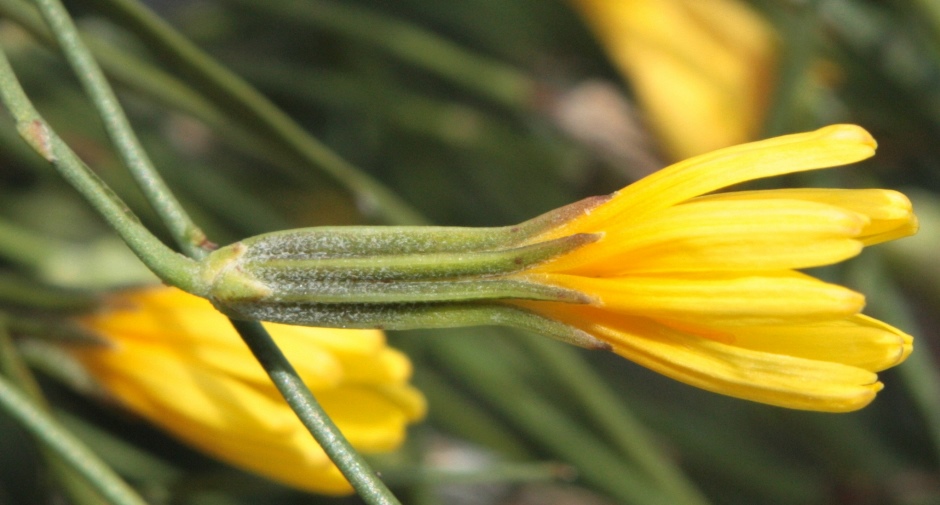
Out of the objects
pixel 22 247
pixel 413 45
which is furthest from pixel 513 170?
pixel 22 247

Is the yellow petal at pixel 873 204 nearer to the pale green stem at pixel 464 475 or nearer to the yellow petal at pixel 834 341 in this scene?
the yellow petal at pixel 834 341

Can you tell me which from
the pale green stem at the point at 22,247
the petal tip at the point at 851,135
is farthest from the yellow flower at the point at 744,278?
the pale green stem at the point at 22,247

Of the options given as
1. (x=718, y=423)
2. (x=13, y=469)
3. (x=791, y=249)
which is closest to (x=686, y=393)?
(x=718, y=423)

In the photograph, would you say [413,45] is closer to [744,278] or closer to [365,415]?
[365,415]

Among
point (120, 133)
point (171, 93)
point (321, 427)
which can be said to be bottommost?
point (321, 427)

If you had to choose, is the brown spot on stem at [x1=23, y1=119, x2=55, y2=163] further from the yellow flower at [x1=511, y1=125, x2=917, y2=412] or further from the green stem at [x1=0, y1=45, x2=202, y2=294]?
the yellow flower at [x1=511, y1=125, x2=917, y2=412]

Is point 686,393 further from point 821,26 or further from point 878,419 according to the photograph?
point 821,26
